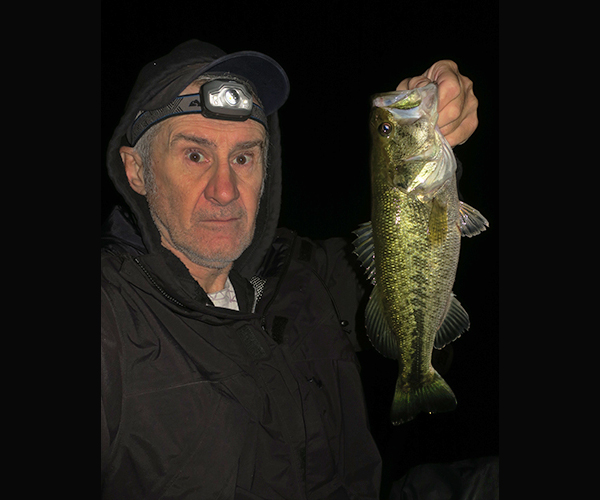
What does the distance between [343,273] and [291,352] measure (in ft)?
2.05

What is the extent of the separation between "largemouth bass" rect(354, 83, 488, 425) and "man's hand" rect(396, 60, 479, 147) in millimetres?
96

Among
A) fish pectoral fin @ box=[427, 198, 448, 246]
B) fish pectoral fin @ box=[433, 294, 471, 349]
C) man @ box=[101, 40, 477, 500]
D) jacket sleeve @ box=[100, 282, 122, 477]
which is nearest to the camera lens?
jacket sleeve @ box=[100, 282, 122, 477]

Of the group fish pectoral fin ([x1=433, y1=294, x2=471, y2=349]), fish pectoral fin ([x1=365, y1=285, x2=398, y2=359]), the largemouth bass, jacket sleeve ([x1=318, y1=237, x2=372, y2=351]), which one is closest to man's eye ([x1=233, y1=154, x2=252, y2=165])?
the largemouth bass

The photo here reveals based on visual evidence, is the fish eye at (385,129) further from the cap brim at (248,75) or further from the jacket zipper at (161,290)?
the jacket zipper at (161,290)

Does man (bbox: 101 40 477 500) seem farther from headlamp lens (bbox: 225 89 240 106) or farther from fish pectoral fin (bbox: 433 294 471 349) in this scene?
fish pectoral fin (bbox: 433 294 471 349)

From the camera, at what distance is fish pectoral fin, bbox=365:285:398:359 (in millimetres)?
1732

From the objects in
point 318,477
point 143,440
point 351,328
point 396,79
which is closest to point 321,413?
point 318,477

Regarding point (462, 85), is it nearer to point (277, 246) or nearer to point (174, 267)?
point (277, 246)

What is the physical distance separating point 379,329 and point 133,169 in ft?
4.54

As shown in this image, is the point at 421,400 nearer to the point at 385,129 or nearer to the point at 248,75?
the point at 385,129

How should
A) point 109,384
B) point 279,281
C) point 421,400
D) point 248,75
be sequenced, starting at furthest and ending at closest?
1. point 248,75
2. point 279,281
3. point 421,400
4. point 109,384

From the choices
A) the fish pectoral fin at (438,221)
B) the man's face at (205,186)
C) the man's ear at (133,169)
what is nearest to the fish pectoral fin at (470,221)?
the fish pectoral fin at (438,221)

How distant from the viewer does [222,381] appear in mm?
1604

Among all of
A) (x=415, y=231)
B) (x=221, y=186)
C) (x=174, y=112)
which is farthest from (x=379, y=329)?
(x=174, y=112)
